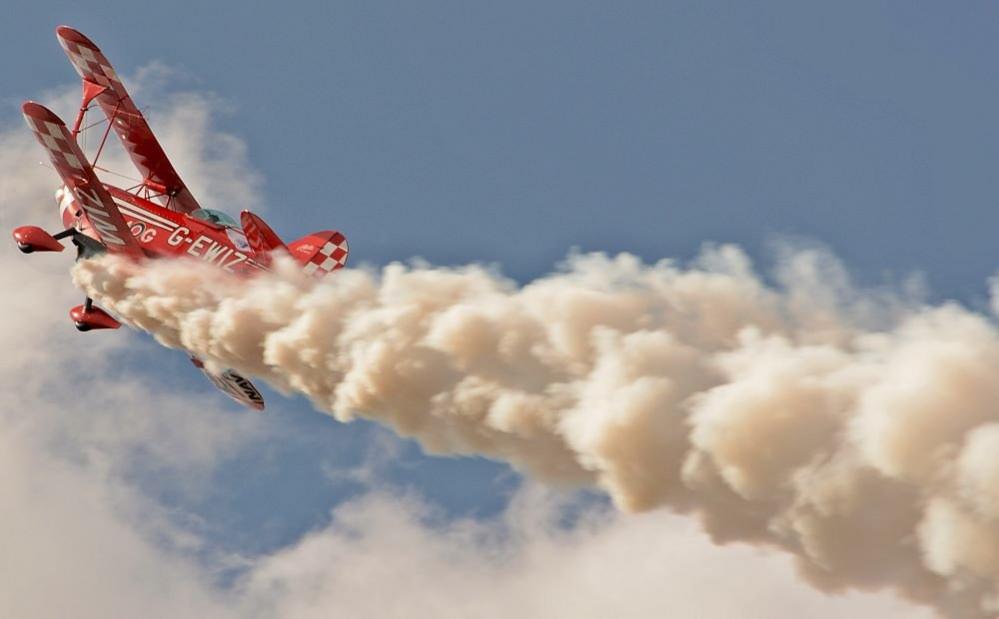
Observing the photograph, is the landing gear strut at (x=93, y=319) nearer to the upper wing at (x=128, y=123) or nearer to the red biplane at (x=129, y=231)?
the red biplane at (x=129, y=231)

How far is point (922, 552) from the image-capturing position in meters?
17.4

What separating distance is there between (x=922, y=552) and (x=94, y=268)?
16927mm

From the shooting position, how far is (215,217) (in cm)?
2895

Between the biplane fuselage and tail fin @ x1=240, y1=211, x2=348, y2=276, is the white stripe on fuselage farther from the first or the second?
tail fin @ x1=240, y1=211, x2=348, y2=276

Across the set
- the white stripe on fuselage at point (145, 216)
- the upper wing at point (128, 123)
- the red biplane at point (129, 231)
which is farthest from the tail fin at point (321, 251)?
the upper wing at point (128, 123)

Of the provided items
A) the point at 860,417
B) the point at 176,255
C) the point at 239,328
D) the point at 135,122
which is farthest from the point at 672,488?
the point at 135,122

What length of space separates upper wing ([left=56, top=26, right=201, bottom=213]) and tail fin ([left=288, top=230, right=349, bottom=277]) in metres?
4.60

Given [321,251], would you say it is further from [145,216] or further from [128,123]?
[128,123]

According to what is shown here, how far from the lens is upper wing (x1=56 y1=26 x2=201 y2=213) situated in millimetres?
32344

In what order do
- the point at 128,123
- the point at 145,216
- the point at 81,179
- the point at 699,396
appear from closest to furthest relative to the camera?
the point at 699,396 < the point at 81,179 < the point at 145,216 < the point at 128,123

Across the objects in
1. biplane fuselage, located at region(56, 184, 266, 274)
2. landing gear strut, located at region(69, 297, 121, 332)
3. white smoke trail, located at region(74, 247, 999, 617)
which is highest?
biplane fuselage, located at region(56, 184, 266, 274)

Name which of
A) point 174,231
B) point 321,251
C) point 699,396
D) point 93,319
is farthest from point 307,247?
point 699,396

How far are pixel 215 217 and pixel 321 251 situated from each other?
2.08 metres

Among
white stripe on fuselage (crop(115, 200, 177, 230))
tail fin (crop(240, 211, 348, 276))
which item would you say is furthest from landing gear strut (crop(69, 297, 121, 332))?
tail fin (crop(240, 211, 348, 276))
